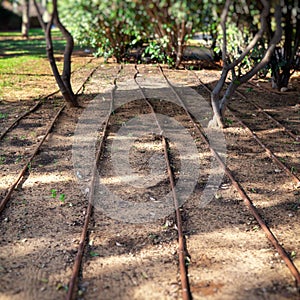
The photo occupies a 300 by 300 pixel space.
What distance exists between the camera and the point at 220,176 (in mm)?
5562

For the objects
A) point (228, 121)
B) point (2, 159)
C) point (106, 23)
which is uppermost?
point (106, 23)

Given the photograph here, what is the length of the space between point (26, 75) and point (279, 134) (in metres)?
7.58

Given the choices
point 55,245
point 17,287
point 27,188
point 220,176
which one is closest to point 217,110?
point 220,176

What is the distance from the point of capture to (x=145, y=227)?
4.43 meters

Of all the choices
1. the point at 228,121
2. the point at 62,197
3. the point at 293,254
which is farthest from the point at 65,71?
the point at 293,254

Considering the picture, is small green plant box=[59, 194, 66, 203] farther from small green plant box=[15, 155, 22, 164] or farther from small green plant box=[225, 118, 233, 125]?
→ small green plant box=[225, 118, 233, 125]

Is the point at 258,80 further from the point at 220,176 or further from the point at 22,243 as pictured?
the point at 22,243

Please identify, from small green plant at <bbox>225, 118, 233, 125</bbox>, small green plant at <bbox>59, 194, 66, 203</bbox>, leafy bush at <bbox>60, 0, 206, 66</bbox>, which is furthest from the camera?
leafy bush at <bbox>60, 0, 206, 66</bbox>

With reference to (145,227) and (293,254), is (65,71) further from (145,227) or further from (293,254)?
(293,254)

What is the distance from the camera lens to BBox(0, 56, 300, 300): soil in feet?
11.5

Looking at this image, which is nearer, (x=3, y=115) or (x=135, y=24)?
(x=3, y=115)

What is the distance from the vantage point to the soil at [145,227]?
3520 mm

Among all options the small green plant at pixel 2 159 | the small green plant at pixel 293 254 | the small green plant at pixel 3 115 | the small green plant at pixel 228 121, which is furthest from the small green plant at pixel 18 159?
the small green plant at pixel 293 254

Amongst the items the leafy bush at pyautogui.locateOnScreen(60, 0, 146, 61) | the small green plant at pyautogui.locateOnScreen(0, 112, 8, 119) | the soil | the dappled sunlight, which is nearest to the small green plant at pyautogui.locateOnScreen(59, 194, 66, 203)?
the soil
